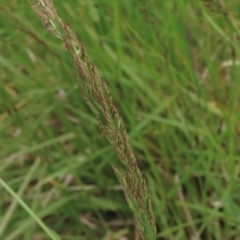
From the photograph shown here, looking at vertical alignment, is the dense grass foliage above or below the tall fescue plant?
below

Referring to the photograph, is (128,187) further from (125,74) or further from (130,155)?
(125,74)

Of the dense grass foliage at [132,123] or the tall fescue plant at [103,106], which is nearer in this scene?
the tall fescue plant at [103,106]

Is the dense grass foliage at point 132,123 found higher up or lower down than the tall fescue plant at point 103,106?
lower down

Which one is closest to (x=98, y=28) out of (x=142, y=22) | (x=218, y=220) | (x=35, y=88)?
(x=142, y=22)

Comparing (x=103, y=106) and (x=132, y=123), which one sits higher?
(x=103, y=106)

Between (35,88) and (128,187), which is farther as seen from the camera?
(35,88)
